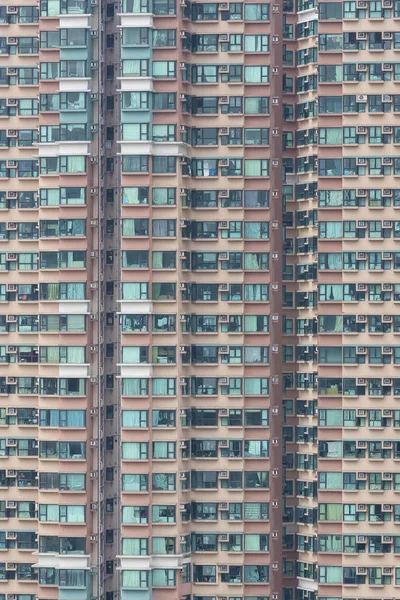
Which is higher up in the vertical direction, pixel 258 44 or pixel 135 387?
pixel 258 44

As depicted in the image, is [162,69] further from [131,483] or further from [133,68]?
[131,483]

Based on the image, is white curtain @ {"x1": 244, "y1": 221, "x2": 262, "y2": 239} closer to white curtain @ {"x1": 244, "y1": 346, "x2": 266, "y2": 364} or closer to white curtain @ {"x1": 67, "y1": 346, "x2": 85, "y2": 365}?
white curtain @ {"x1": 244, "y1": 346, "x2": 266, "y2": 364}

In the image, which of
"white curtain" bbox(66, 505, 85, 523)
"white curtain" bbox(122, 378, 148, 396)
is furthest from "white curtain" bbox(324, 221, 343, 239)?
"white curtain" bbox(66, 505, 85, 523)

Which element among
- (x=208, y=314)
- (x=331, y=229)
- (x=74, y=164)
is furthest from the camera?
(x=208, y=314)

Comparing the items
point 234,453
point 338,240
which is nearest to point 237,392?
point 234,453

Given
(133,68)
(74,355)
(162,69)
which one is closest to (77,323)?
(74,355)

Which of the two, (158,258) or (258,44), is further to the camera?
(258,44)

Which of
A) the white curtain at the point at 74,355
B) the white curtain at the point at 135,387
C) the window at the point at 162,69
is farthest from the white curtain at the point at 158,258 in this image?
the window at the point at 162,69

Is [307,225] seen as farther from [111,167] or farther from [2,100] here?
[2,100]
